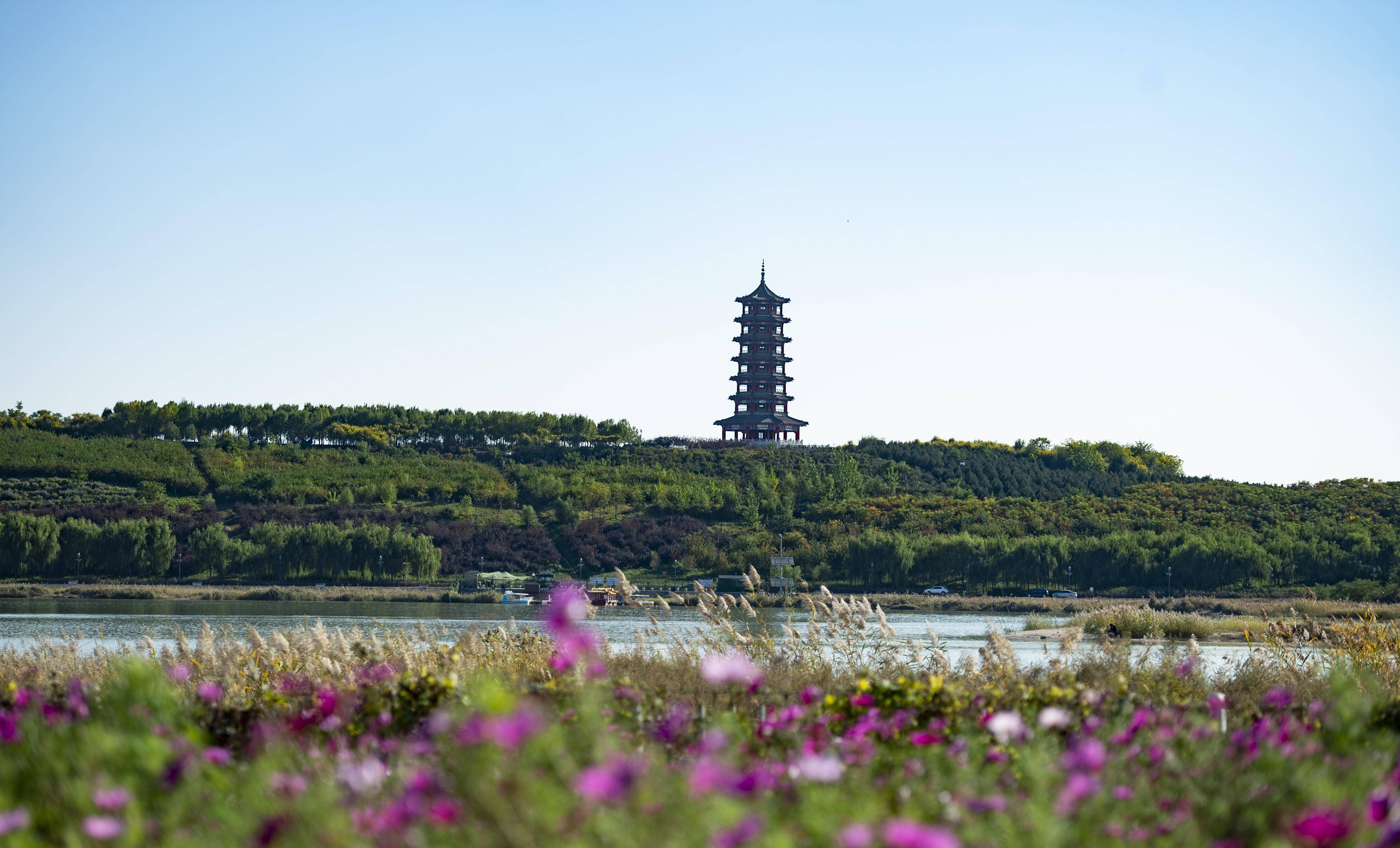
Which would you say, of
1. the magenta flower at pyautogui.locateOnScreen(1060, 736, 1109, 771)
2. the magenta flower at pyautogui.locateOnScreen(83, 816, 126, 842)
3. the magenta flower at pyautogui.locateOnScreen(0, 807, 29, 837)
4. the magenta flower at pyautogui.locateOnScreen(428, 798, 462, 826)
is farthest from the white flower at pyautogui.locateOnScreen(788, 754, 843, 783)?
the magenta flower at pyautogui.locateOnScreen(0, 807, 29, 837)

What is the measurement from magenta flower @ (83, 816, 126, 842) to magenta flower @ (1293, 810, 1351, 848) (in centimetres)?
374

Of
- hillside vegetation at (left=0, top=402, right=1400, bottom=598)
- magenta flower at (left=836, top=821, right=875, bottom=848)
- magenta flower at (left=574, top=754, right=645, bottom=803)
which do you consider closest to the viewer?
magenta flower at (left=836, top=821, right=875, bottom=848)

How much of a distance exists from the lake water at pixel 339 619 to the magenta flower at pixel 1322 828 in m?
17.4

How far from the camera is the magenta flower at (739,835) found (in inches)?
163

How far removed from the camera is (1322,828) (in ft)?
13.7

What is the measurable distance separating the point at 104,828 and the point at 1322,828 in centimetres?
379

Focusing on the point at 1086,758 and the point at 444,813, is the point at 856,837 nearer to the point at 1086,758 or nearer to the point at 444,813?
the point at 444,813

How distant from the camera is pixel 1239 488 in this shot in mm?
86312

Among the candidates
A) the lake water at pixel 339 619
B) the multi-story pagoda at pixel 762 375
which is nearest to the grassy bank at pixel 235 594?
the lake water at pixel 339 619

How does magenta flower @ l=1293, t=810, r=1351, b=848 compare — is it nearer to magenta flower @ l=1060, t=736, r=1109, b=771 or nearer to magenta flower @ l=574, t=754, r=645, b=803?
magenta flower @ l=1060, t=736, r=1109, b=771

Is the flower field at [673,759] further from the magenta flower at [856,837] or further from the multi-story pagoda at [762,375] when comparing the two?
the multi-story pagoda at [762,375]

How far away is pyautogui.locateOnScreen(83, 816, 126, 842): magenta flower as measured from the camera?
4.34 m

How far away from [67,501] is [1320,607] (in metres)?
67.6

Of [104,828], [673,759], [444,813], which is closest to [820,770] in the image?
[444,813]
